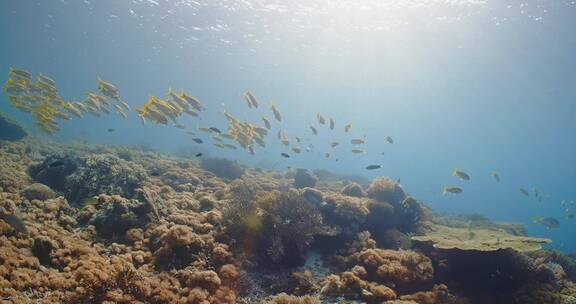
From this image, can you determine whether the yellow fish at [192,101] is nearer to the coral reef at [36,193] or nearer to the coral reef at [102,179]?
the coral reef at [102,179]

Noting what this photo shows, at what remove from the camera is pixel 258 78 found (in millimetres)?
61969

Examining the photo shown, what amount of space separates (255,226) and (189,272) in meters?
2.08

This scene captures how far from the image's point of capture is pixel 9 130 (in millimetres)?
16844

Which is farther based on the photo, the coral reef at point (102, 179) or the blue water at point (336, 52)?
the blue water at point (336, 52)

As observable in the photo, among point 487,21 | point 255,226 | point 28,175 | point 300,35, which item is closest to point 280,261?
point 255,226

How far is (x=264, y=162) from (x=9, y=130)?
2892cm

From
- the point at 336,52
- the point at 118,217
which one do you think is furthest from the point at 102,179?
the point at 336,52

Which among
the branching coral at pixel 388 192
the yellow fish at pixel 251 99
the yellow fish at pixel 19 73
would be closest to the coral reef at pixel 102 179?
the yellow fish at pixel 19 73

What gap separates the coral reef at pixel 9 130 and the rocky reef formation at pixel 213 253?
8.54 meters

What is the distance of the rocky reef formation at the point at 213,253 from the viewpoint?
504 centimetres

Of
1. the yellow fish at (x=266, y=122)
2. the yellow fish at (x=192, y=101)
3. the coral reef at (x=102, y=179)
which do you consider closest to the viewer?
the coral reef at (x=102, y=179)

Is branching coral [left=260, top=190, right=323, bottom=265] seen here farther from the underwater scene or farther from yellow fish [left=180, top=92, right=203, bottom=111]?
yellow fish [left=180, top=92, right=203, bottom=111]

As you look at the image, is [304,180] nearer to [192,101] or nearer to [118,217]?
[192,101]

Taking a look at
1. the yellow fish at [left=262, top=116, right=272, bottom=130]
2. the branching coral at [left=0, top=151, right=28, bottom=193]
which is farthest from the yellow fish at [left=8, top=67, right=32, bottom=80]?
the yellow fish at [left=262, top=116, right=272, bottom=130]
